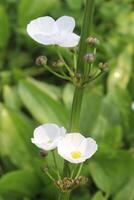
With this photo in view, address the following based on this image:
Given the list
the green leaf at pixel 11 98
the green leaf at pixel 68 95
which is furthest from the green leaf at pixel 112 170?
the green leaf at pixel 11 98

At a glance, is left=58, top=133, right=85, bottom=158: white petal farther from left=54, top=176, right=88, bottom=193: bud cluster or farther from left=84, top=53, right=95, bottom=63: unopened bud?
left=84, top=53, right=95, bottom=63: unopened bud

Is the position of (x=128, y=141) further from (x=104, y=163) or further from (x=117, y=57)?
(x=117, y=57)

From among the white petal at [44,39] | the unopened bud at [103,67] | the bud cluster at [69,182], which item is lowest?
the bud cluster at [69,182]

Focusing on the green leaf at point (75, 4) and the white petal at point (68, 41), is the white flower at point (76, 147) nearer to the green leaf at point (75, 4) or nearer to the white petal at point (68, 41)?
the white petal at point (68, 41)

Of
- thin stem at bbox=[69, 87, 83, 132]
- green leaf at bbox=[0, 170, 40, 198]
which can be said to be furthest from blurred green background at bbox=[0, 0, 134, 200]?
thin stem at bbox=[69, 87, 83, 132]

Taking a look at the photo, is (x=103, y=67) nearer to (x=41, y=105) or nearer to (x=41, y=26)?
(x=41, y=26)

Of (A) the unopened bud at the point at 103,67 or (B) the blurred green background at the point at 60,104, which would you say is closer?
(A) the unopened bud at the point at 103,67

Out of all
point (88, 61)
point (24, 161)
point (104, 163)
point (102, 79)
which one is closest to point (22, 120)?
point (24, 161)
